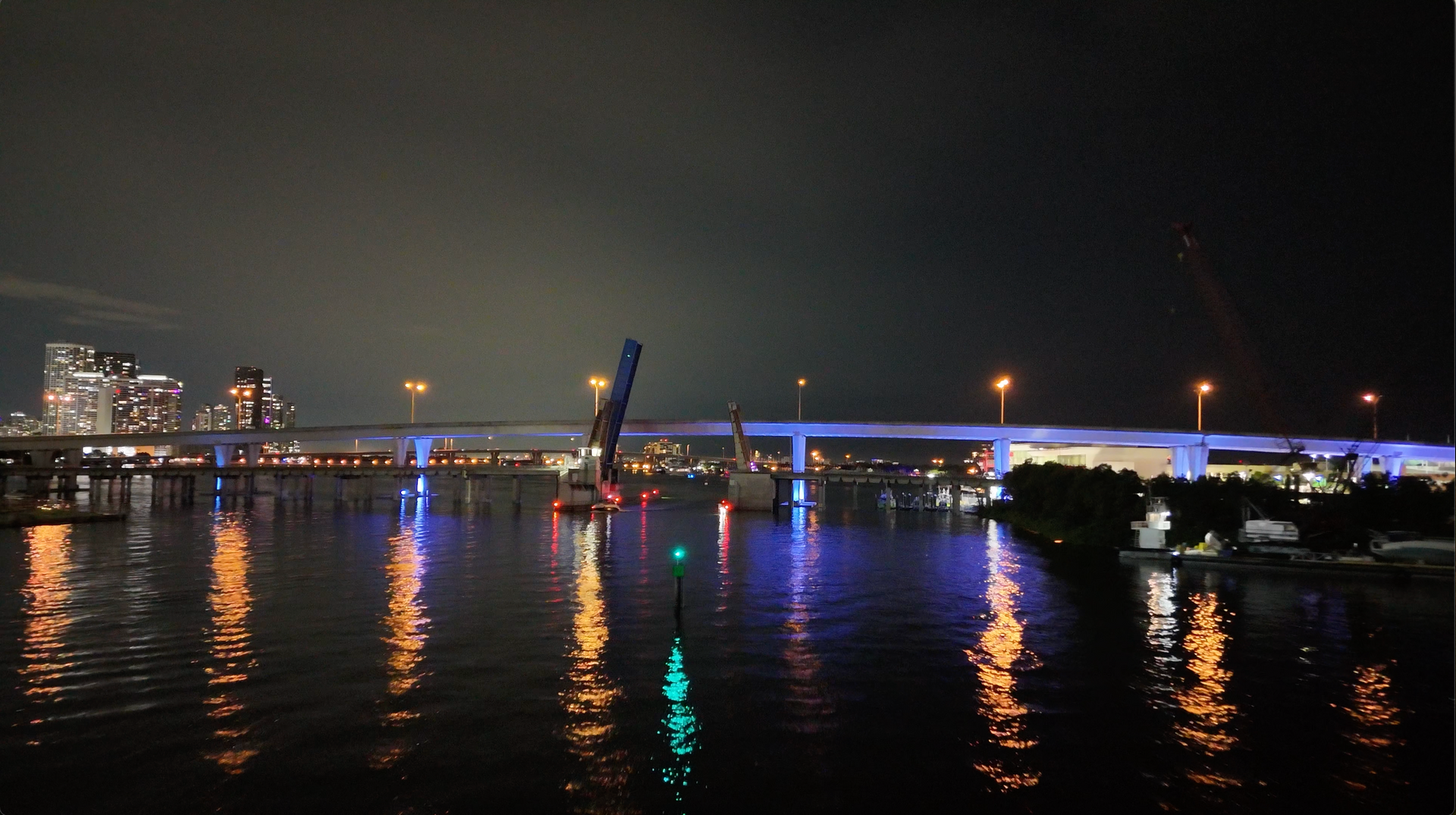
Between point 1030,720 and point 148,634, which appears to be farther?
point 148,634

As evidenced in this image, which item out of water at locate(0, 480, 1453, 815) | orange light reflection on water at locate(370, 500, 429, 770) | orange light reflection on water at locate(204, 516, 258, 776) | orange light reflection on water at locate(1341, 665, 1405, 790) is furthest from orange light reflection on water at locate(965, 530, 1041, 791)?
orange light reflection on water at locate(204, 516, 258, 776)

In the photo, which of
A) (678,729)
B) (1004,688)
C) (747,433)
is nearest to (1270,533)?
(1004,688)

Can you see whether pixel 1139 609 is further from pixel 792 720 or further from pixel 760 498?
pixel 760 498

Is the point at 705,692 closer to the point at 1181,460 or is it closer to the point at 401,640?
the point at 401,640

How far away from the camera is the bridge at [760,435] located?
9075 cm

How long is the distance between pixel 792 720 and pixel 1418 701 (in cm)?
1414

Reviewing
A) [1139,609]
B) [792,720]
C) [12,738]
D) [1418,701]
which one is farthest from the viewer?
[1139,609]

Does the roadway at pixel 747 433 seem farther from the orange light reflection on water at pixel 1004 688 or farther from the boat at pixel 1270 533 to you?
the orange light reflection on water at pixel 1004 688

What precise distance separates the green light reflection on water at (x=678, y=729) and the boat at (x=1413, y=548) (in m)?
38.0

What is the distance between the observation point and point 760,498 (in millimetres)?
86188

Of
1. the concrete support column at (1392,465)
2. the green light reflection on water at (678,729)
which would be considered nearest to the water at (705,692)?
the green light reflection on water at (678,729)

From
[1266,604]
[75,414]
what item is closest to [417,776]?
A: [1266,604]

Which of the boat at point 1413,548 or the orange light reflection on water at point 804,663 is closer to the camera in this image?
the orange light reflection on water at point 804,663

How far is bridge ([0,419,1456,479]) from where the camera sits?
298 feet
